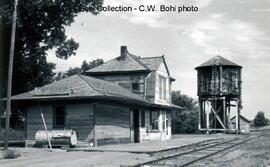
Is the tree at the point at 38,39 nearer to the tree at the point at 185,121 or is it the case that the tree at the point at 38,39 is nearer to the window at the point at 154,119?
the window at the point at 154,119

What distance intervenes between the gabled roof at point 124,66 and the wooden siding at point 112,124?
5580mm

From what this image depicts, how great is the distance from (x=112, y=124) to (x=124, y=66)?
9.27 metres

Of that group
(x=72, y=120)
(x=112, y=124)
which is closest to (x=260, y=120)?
(x=112, y=124)

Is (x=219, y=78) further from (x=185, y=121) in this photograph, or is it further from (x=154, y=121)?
(x=185, y=121)

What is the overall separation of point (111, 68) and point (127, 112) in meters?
7.23

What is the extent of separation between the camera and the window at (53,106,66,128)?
80.9ft

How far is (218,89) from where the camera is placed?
5309cm

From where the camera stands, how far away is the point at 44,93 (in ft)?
82.4

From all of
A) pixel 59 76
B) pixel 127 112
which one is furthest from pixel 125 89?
pixel 59 76

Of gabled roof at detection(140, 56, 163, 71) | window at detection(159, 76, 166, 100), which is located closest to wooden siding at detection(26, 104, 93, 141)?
gabled roof at detection(140, 56, 163, 71)

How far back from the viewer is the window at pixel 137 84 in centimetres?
3347

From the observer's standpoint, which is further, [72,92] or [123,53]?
[123,53]

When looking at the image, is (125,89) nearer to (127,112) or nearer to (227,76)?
(127,112)

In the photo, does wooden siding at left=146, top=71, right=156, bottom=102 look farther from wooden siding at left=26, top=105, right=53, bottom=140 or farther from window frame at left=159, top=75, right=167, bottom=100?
wooden siding at left=26, top=105, right=53, bottom=140
